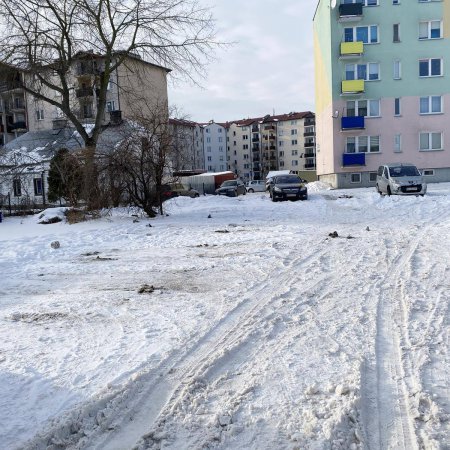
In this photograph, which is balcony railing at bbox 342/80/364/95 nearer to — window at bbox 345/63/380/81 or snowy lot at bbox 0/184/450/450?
window at bbox 345/63/380/81

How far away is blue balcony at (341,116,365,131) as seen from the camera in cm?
3609

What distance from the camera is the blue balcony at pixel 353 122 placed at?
118 ft

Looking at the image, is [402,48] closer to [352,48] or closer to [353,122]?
[352,48]

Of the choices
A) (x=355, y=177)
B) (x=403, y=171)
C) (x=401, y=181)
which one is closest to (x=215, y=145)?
(x=355, y=177)

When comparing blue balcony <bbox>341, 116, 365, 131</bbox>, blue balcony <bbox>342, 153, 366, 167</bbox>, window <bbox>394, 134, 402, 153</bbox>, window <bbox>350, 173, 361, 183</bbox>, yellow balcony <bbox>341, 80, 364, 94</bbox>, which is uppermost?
yellow balcony <bbox>341, 80, 364, 94</bbox>

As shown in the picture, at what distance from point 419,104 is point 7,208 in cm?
3042

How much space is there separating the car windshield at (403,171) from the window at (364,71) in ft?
52.1

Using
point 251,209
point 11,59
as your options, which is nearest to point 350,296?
point 251,209

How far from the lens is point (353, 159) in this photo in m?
36.3

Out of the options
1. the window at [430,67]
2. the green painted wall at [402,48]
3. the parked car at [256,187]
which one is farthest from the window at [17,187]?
the window at [430,67]

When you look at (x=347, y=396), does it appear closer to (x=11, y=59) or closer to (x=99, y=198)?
(x=99, y=198)

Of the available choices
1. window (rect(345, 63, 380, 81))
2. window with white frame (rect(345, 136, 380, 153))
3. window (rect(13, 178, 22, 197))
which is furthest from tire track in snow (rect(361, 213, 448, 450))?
window (rect(345, 63, 380, 81))

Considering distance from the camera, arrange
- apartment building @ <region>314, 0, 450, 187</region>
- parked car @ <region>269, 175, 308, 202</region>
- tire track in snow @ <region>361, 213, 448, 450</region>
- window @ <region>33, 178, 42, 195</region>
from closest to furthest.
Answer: tire track in snow @ <region>361, 213, 448, 450</region> → parked car @ <region>269, 175, 308, 202</region> → apartment building @ <region>314, 0, 450, 187</region> → window @ <region>33, 178, 42, 195</region>

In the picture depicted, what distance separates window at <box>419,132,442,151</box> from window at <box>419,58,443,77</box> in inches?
182
